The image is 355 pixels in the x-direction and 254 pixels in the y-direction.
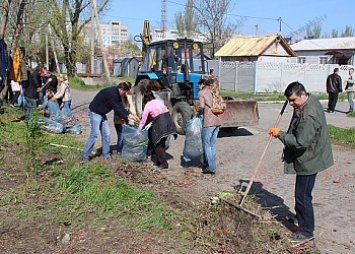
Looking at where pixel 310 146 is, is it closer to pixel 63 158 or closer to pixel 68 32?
pixel 63 158

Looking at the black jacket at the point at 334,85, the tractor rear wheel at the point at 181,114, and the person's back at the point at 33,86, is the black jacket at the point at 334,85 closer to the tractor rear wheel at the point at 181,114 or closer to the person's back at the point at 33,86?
the tractor rear wheel at the point at 181,114

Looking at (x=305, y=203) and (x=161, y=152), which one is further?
(x=161, y=152)

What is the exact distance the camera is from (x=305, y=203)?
454 cm

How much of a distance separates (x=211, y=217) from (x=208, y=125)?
2.72m

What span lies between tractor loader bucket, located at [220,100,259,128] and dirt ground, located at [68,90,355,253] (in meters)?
0.44

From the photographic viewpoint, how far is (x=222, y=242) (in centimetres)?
423

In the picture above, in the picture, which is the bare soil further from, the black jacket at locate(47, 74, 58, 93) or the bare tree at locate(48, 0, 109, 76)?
the bare tree at locate(48, 0, 109, 76)

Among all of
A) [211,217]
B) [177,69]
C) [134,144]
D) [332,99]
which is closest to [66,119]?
[177,69]

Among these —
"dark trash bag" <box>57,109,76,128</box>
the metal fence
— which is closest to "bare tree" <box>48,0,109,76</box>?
the metal fence

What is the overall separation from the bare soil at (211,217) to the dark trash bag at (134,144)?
274mm

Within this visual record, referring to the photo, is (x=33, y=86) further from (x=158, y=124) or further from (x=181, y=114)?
(x=158, y=124)

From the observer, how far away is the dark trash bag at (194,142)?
24.5ft

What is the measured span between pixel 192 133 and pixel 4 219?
12.0ft

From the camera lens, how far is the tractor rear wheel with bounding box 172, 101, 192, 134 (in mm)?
10453
